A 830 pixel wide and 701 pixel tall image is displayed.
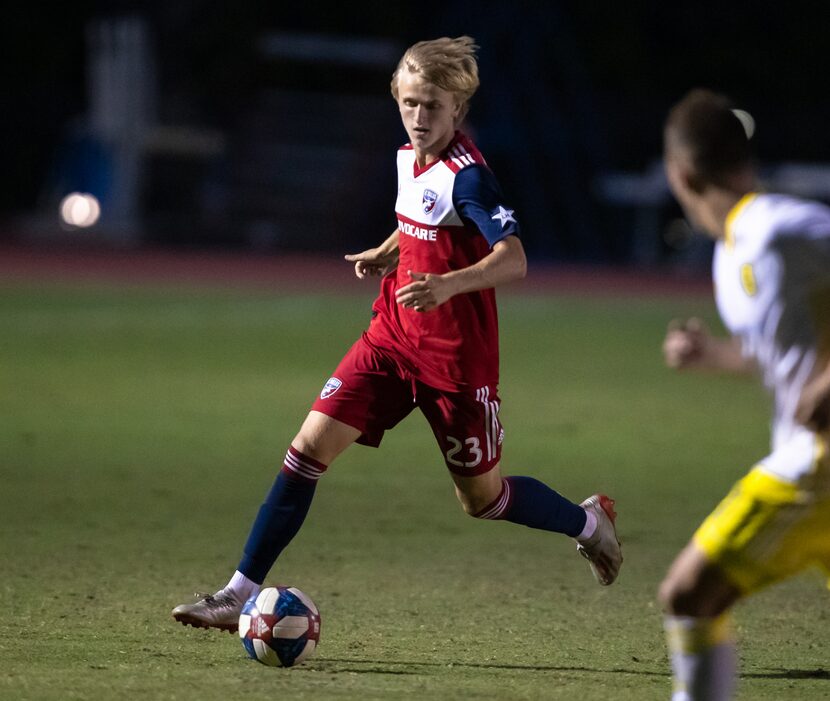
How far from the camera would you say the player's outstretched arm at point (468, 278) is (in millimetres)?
5262

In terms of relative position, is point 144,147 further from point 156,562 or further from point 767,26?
point 156,562

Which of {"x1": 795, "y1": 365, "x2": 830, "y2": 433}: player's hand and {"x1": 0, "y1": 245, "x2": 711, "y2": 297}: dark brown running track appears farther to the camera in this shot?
{"x1": 0, "y1": 245, "x2": 711, "y2": 297}: dark brown running track

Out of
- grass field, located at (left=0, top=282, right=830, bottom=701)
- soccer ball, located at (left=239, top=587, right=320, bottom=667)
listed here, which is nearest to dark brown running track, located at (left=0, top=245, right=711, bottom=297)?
grass field, located at (left=0, top=282, right=830, bottom=701)

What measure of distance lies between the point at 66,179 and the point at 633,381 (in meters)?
18.6

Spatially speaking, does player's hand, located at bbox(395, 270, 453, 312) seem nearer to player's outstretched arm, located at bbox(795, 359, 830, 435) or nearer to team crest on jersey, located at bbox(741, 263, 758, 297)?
team crest on jersey, located at bbox(741, 263, 758, 297)

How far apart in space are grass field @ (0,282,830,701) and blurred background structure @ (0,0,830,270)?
14.7 meters

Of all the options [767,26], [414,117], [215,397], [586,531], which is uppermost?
[767,26]

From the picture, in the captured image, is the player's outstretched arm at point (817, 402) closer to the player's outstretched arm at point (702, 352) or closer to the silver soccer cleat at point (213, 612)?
the player's outstretched arm at point (702, 352)

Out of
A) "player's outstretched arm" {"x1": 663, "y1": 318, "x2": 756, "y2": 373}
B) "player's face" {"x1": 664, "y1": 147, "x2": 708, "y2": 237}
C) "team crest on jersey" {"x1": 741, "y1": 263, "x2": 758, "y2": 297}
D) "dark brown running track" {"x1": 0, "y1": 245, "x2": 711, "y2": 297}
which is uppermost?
"player's face" {"x1": 664, "y1": 147, "x2": 708, "y2": 237}

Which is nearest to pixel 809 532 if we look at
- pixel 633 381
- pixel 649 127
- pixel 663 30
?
pixel 633 381

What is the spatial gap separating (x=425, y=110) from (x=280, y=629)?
1.99m

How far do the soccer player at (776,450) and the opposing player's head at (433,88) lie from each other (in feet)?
5.98

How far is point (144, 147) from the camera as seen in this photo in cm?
3108

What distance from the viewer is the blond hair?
571 cm
